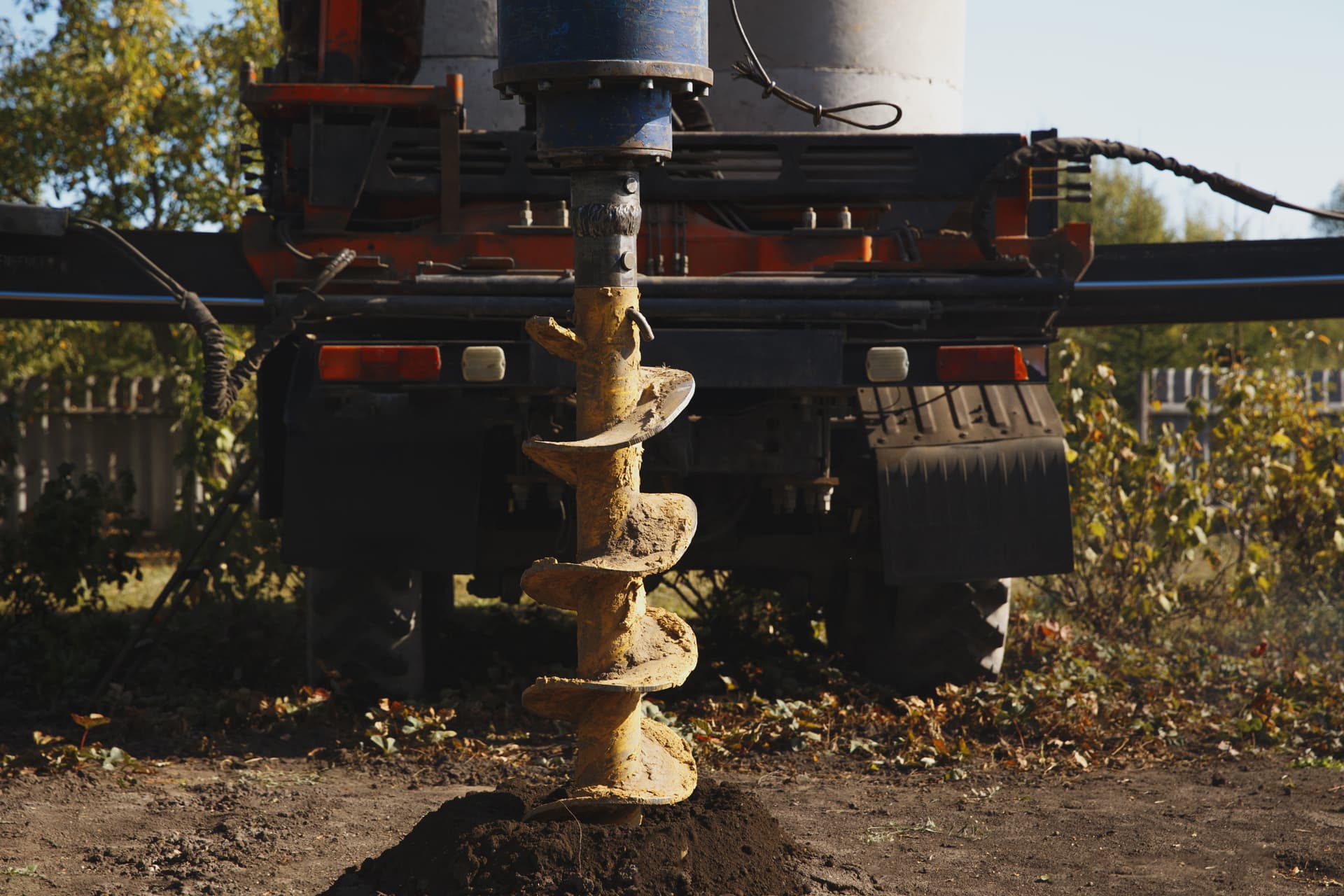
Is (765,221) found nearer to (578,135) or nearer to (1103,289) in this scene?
(1103,289)

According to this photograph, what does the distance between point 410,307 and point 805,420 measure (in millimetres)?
1388

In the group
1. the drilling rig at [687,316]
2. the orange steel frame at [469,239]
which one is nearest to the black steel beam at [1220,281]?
the drilling rig at [687,316]

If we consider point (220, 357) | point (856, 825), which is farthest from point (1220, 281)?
point (220, 357)

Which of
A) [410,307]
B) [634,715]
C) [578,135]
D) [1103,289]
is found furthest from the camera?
[1103,289]

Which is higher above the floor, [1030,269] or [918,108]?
[918,108]

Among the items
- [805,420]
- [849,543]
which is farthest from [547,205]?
[849,543]

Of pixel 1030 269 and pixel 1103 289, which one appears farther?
pixel 1103 289

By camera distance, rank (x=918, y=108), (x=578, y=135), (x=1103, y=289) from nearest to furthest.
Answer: (x=578, y=135) < (x=1103, y=289) < (x=918, y=108)

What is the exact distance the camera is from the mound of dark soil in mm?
3102

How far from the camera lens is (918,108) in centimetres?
654

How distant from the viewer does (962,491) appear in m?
5.13

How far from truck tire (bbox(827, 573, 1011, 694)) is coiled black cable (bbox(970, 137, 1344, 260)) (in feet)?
4.51

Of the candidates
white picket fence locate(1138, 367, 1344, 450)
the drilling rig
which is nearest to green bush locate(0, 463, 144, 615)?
the drilling rig

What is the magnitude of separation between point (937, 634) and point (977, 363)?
A: 1.33 m
